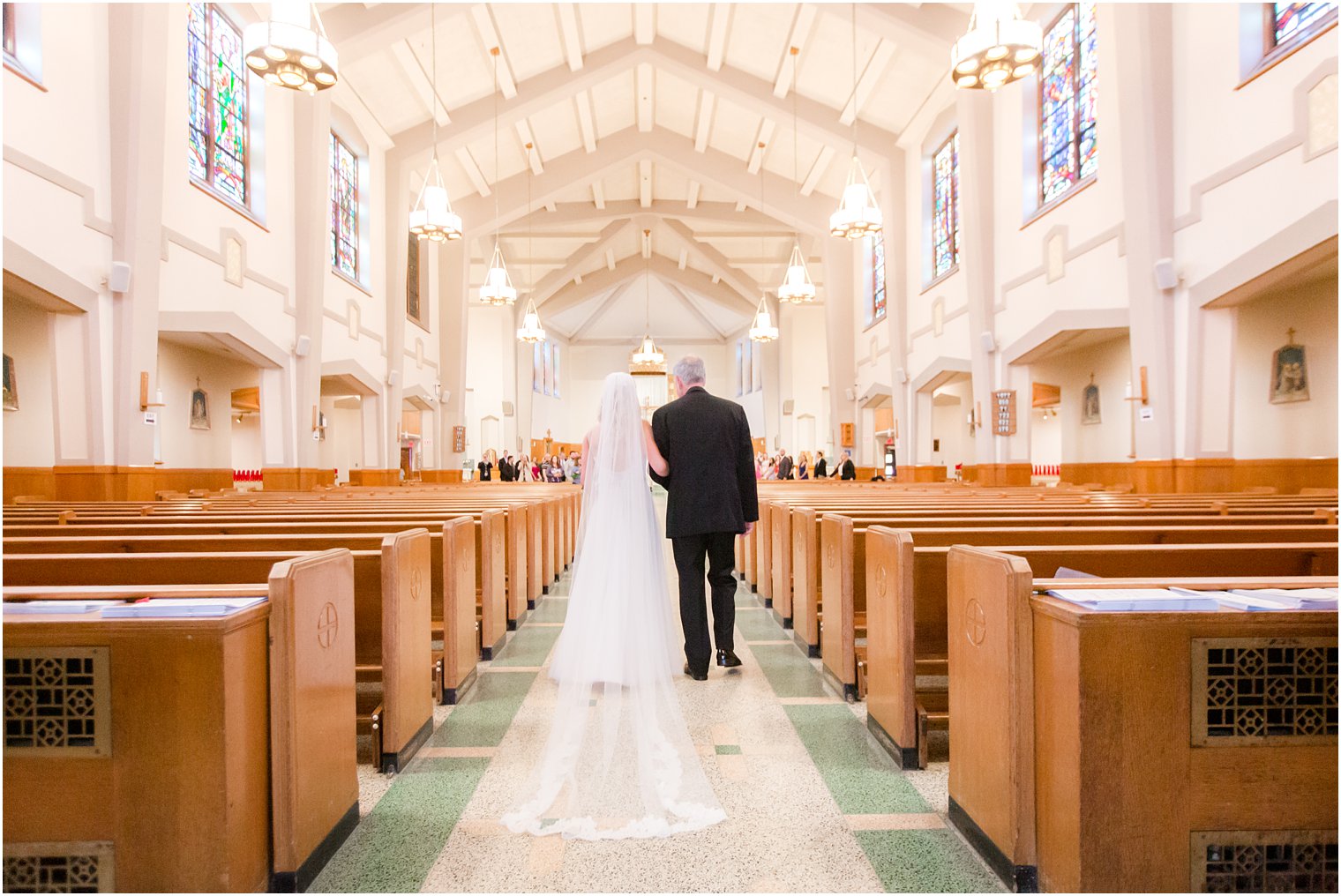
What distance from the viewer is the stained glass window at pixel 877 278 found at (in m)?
13.4

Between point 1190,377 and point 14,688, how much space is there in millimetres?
7314

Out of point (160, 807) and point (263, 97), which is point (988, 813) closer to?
point (160, 807)

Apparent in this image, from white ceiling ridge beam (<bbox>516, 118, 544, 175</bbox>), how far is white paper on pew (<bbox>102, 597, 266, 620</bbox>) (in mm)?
11394

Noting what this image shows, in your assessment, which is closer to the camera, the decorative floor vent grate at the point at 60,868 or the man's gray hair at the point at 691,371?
the decorative floor vent grate at the point at 60,868

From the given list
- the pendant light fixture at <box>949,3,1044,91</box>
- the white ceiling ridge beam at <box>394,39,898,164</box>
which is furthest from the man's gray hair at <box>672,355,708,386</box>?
the white ceiling ridge beam at <box>394,39,898,164</box>

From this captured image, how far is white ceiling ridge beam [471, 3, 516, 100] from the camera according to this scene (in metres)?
9.26

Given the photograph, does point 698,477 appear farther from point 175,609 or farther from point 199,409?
point 199,409

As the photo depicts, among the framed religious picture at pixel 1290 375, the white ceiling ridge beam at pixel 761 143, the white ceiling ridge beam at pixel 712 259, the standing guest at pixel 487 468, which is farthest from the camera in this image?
the white ceiling ridge beam at pixel 712 259

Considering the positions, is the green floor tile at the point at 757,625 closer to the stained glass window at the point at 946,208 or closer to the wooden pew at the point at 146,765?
the wooden pew at the point at 146,765

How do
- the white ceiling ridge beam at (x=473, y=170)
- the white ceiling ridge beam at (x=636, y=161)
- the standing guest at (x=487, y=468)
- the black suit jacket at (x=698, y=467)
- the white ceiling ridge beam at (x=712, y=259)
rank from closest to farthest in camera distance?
the black suit jacket at (x=698, y=467) < the white ceiling ridge beam at (x=473, y=170) < the white ceiling ridge beam at (x=636, y=161) < the standing guest at (x=487, y=468) < the white ceiling ridge beam at (x=712, y=259)

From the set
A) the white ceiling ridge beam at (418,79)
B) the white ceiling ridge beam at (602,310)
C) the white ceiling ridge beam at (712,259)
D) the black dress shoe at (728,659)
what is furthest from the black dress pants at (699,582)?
the white ceiling ridge beam at (602,310)

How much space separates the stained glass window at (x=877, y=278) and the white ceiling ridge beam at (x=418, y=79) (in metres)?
7.49

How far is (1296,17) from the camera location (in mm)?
5195

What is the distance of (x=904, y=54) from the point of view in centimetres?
992
